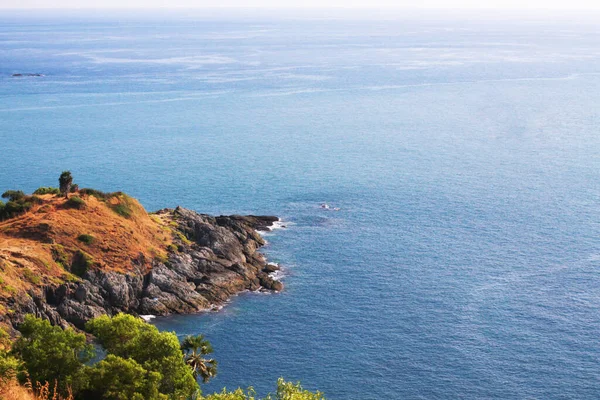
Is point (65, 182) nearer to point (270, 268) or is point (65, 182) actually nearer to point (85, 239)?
point (85, 239)

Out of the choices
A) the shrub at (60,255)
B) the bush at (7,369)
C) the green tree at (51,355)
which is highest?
the bush at (7,369)

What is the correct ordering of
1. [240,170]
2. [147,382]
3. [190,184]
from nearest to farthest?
[147,382], [190,184], [240,170]

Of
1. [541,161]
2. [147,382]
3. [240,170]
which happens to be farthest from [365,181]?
[147,382]

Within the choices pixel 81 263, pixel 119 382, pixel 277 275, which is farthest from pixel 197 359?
pixel 277 275

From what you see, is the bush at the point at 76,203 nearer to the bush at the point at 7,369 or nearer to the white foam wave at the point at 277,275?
the white foam wave at the point at 277,275

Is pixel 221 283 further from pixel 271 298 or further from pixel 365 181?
pixel 365 181

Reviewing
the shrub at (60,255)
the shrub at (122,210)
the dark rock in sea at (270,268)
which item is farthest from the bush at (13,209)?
the dark rock in sea at (270,268)

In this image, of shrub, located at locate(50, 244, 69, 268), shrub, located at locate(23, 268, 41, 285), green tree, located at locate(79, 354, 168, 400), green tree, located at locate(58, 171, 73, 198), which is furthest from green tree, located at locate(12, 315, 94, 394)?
green tree, located at locate(58, 171, 73, 198)
